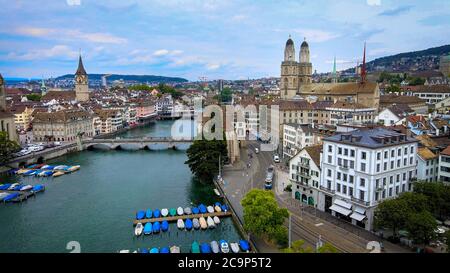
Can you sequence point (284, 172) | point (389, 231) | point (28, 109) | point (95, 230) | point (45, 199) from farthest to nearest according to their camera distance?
point (28, 109), point (284, 172), point (45, 199), point (95, 230), point (389, 231)

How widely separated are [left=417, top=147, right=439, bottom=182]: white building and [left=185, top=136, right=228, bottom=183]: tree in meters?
12.3

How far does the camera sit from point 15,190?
2467cm

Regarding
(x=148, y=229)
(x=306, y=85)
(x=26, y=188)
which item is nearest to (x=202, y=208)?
(x=148, y=229)

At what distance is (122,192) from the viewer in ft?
80.2

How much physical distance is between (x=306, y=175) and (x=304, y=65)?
37.0 meters

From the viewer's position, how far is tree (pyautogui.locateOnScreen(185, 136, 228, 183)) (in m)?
25.4

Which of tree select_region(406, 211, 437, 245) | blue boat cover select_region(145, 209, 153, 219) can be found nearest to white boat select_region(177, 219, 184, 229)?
blue boat cover select_region(145, 209, 153, 219)

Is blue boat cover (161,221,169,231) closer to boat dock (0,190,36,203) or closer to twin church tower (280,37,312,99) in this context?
boat dock (0,190,36,203)

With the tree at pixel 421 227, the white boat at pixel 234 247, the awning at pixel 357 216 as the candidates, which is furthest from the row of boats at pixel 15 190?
the tree at pixel 421 227
